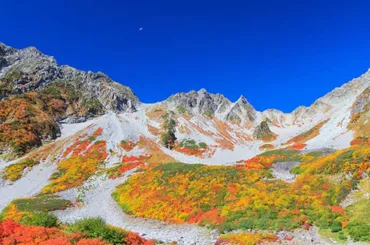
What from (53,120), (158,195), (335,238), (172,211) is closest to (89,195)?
(158,195)

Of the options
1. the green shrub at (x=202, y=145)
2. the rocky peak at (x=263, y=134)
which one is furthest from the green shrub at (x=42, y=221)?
the rocky peak at (x=263, y=134)

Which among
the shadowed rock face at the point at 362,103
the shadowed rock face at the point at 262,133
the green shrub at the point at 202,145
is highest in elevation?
the shadowed rock face at the point at 262,133

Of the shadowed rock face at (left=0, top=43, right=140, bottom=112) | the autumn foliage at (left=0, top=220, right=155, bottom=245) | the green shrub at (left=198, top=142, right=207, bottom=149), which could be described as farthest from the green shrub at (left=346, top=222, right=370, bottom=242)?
the shadowed rock face at (left=0, top=43, right=140, bottom=112)

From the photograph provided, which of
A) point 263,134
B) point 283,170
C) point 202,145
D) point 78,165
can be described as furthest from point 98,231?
point 263,134

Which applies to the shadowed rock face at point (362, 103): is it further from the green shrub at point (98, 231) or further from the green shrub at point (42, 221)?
the green shrub at point (42, 221)

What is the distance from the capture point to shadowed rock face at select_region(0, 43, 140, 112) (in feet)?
515

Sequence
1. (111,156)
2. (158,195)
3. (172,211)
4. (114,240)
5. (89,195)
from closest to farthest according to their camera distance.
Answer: (114,240), (172,211), (158,195), (89,195), (111,156)

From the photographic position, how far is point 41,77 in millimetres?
167000

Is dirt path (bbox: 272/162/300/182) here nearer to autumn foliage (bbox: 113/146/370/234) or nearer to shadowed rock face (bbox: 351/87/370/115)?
autumn foliage (bbox: 113/146/370/234)

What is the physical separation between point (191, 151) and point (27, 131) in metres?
66.9

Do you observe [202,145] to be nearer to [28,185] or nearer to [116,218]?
[28,185]

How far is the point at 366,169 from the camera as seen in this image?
33281mm

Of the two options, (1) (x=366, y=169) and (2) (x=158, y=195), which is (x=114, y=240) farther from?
(1) (x=366, y=169)

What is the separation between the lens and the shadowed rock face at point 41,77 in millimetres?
156900
